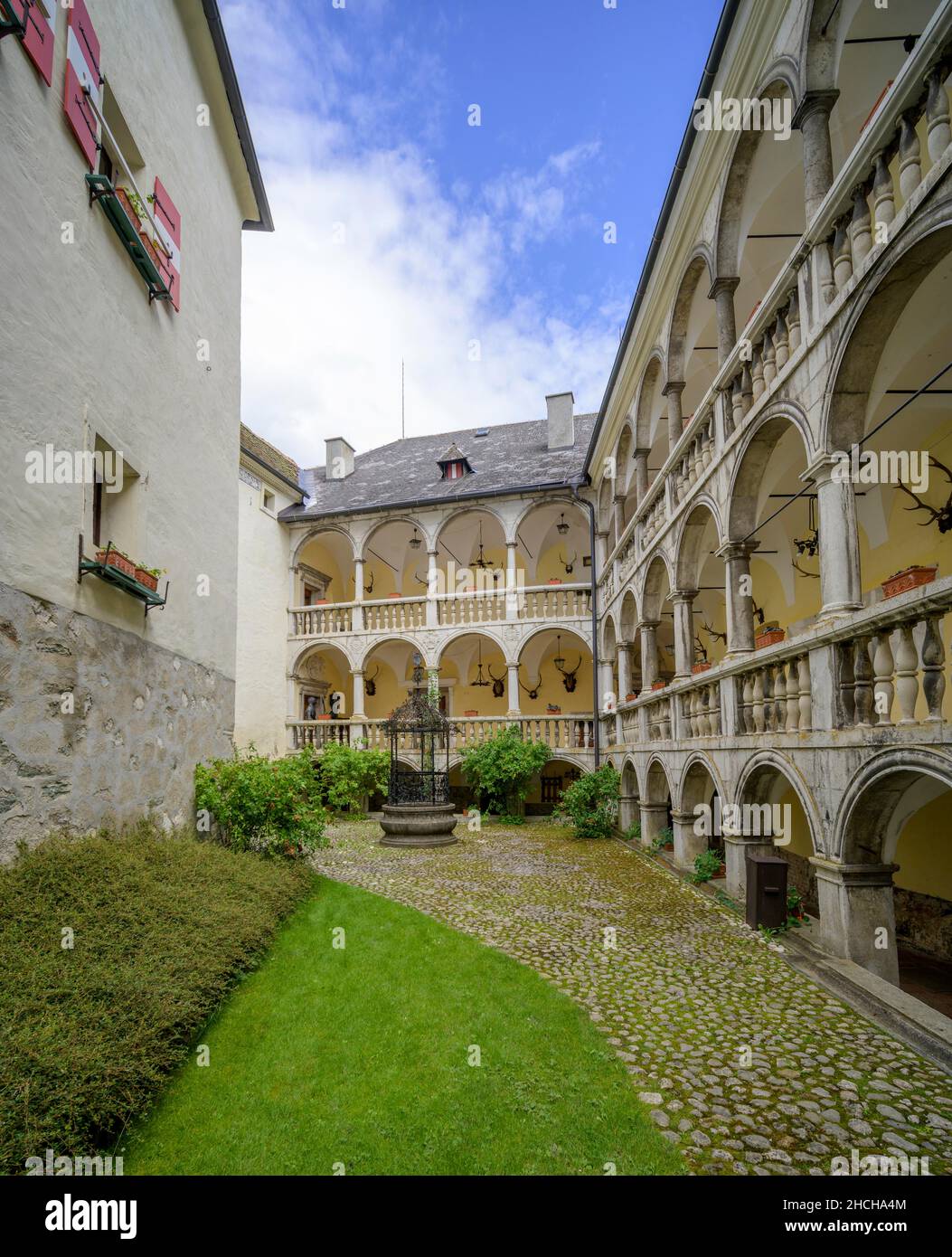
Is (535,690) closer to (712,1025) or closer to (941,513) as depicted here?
(941,513)

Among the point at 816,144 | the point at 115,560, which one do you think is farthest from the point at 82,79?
the point at 816,144

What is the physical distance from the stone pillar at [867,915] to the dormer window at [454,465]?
17718 mm

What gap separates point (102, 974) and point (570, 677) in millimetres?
19165

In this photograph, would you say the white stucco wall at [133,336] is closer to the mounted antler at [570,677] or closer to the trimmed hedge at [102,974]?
the trimmed hedge at [102,974]

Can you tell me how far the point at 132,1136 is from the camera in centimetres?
346

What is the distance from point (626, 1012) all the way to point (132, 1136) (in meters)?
3.32

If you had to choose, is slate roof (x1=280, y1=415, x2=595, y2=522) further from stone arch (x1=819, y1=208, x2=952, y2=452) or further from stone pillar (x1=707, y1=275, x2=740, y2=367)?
stone arch (x1=819, y1=208, x2=952, y2=452)

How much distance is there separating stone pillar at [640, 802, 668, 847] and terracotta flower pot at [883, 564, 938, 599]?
8281 millimetres

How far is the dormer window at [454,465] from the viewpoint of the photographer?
2175 cm

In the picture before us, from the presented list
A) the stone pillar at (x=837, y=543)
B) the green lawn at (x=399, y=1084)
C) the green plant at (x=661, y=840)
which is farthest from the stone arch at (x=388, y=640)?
the stone pillar at (x=837, y=543)

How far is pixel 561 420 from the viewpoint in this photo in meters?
22.1
